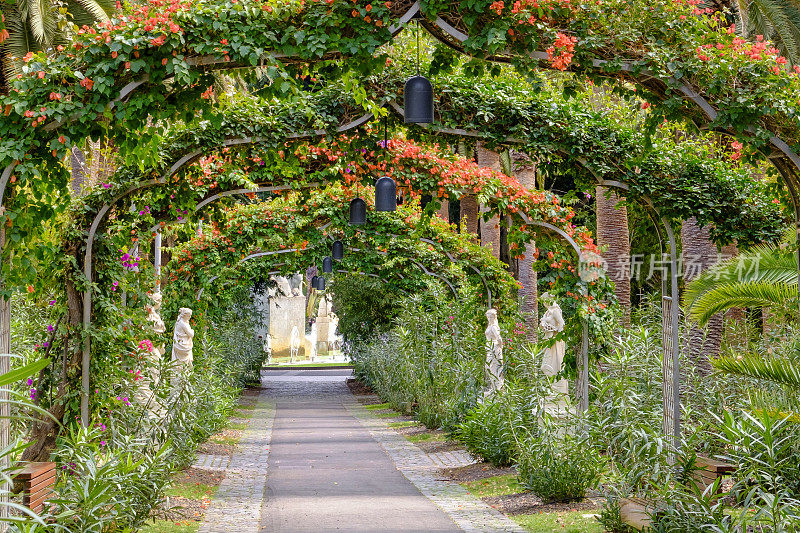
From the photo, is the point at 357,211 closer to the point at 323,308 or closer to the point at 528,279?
the point at 528,279

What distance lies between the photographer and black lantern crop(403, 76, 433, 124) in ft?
21.8

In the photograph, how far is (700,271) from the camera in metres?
11.5

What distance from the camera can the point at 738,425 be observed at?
6.21m

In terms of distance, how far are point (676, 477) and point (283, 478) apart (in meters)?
5.86

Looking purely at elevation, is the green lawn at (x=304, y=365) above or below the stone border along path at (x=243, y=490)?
below

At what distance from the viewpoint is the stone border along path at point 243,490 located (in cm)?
829

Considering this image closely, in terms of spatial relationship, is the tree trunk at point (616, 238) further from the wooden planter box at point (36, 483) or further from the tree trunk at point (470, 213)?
the wooden planter box at point (36, 483)

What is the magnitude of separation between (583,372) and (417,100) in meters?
5.67

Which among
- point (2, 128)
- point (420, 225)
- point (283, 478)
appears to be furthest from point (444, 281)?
point (2, 128)

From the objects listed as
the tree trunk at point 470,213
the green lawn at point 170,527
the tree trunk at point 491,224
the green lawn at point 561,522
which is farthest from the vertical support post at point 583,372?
the tree trunk at point 470,213

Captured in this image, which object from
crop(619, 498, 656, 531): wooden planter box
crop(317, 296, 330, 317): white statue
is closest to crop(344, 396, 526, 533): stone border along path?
crop(619, 498, 656, 531): wooden planter box

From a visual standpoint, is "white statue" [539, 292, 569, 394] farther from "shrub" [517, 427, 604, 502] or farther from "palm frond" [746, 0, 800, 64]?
"palm frond" [746, 0, 800, 64]

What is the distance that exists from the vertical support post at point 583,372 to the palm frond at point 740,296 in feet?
14.0

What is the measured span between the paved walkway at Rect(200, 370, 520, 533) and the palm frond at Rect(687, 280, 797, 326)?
2475mm
